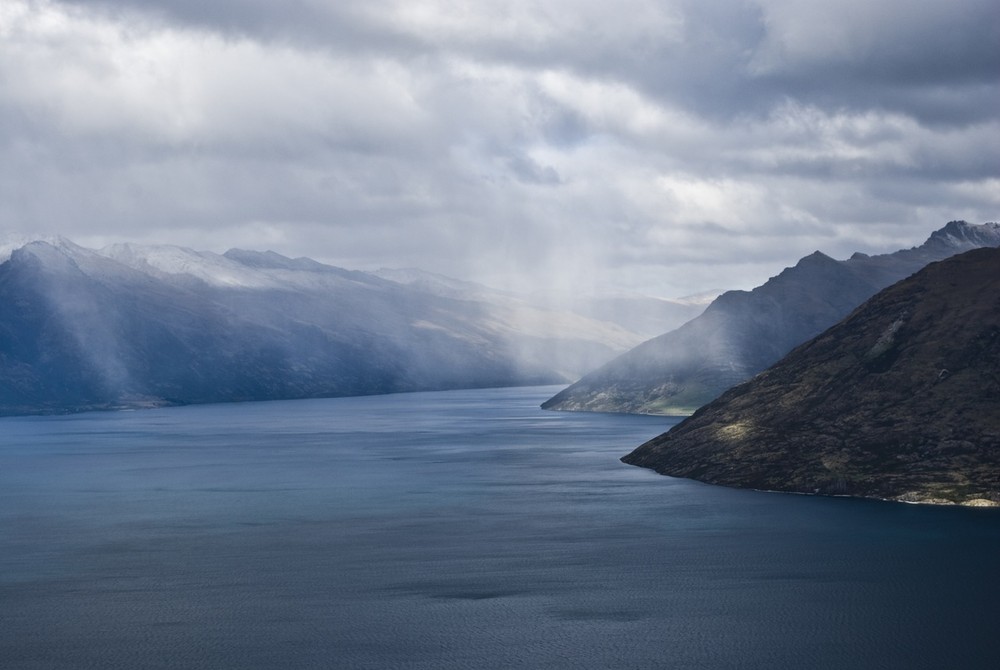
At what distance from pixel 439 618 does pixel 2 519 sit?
111014 mm

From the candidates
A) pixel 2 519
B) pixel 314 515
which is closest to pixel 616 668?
pixel 314 515

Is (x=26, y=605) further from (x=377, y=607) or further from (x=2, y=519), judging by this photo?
(x=2, y=519)

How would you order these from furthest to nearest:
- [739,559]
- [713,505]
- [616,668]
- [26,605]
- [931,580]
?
[713,505], [739,559], [931,580], [26,605], [616,668]

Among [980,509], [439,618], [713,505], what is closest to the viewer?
[439,618]

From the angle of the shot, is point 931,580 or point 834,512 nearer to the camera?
point 931,580

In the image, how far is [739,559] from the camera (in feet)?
484

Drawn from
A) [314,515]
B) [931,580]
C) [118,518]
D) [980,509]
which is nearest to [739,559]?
[931,580]

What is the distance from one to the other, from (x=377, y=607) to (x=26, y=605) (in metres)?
39.6

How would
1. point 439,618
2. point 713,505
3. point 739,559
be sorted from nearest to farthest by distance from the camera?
point 439,618, point 739,559, point 713,505

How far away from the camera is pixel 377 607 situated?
4774 inches

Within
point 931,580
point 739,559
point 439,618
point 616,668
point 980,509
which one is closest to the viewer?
point 616,668

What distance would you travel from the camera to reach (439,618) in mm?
115938

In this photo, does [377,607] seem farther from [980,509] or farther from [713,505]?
[980,509]

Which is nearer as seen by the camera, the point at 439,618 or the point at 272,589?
the point at 439,618
